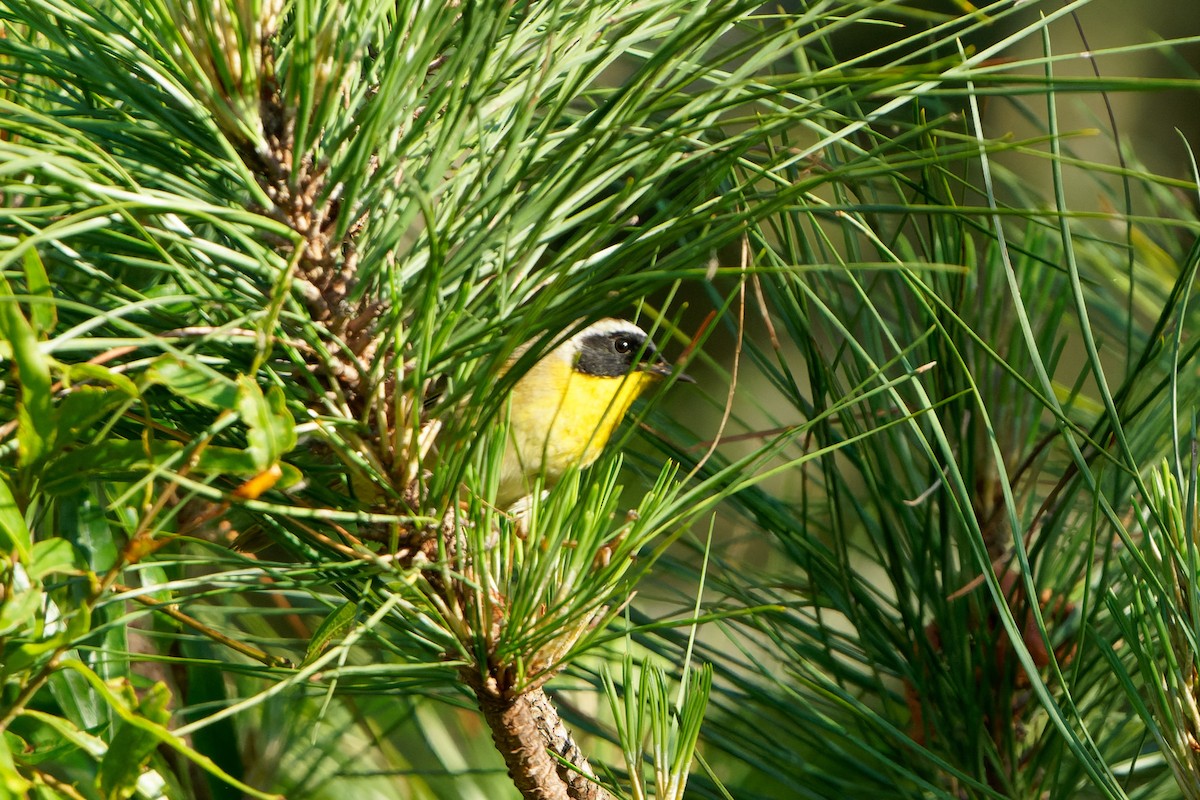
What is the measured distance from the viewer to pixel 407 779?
1685mm

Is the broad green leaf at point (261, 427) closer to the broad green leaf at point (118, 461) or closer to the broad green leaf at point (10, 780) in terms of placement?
the broad green leaf at point (118, 461)

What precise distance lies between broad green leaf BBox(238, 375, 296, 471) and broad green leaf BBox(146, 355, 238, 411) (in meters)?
0.01

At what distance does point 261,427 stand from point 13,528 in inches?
6.0

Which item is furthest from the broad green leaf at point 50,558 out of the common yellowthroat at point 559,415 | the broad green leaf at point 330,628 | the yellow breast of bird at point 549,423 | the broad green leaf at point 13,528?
the yellow breast of bird at point 549,423

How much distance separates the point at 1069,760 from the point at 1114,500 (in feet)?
0.99

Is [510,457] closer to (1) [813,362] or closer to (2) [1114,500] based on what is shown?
(1) [813,362]

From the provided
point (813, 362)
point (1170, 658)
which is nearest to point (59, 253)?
point (813, 362)

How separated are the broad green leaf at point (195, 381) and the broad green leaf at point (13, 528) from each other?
0.11 m

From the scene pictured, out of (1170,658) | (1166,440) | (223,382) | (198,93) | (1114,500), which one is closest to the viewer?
(223,382)

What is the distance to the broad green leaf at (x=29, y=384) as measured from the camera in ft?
2.02

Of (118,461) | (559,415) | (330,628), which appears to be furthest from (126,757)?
(559,415)

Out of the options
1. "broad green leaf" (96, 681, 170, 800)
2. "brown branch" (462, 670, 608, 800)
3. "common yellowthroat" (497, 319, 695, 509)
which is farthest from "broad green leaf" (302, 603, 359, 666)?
"common yellowthroat" (497, 319, 695, 509)

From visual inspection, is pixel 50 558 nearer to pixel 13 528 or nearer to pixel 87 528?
pixel 13 528

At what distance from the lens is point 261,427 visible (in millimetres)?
604
